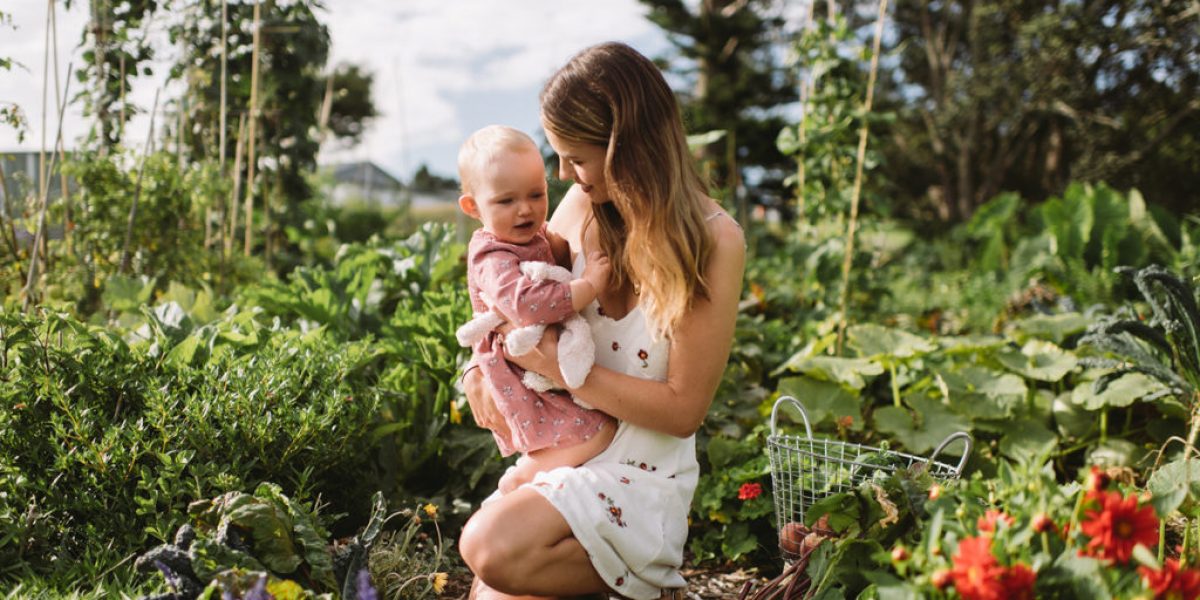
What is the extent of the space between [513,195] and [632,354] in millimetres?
405

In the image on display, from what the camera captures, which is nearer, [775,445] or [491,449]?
[775,445]

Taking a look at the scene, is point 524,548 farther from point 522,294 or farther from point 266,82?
point 266,82

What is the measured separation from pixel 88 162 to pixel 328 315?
1.43 meters

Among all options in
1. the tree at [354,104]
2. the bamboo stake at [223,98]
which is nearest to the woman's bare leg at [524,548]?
the bamboo stake at [223,98]

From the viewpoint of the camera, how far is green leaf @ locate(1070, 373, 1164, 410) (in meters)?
2.75

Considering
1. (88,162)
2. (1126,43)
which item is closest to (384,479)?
(88,162)

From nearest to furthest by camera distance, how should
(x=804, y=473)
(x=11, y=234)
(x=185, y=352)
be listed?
(x=804, y=473) → (x=185, y=352) → (x=11, y=234)

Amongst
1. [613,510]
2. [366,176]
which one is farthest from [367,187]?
[613,510]

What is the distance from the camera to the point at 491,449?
2498 mm

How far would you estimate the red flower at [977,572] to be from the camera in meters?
1.13

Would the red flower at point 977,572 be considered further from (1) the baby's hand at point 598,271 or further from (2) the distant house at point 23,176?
(2) the distant house at point 23,176

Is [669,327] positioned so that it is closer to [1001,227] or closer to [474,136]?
[474,136]

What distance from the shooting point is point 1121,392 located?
279 centimetres

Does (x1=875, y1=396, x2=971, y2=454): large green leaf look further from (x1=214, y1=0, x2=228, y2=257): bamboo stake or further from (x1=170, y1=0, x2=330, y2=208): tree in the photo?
(x1=170, y1=0, x2=330, y2=208): tree
